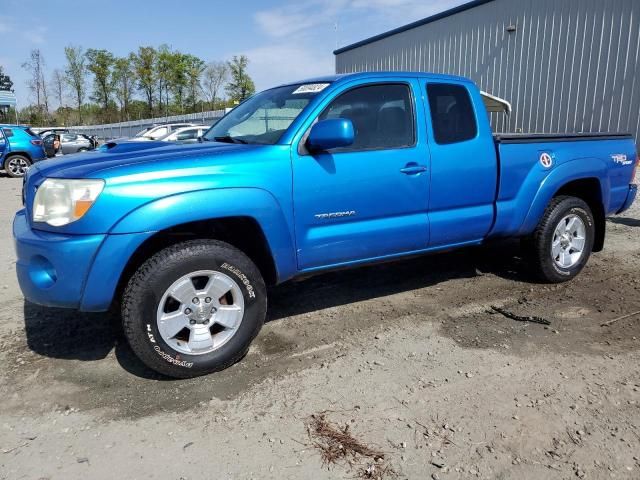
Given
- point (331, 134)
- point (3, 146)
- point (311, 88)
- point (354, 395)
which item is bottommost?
point (354, 395)

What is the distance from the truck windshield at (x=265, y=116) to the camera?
140 inches

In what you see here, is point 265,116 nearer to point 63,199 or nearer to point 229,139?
point 229,139

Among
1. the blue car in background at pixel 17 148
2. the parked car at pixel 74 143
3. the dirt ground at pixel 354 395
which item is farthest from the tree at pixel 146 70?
the dirt ground at pixel 354 395

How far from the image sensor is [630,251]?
609 cm

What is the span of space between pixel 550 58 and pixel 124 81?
5022 centimetres

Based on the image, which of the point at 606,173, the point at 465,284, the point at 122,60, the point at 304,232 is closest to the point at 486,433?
the point at 304,232

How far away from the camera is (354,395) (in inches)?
115

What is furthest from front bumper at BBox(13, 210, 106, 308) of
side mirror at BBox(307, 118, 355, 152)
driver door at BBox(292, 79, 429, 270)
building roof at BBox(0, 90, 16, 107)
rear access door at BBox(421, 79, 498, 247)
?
building roof at BBox(0, 90, 16, 107)

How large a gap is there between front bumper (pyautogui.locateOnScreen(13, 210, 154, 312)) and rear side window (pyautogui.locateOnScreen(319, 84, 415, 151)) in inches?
63.1

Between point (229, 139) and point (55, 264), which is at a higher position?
point (229, 139)

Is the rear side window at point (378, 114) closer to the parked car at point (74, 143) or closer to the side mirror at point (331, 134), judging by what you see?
the side mirror at point (331, 134)

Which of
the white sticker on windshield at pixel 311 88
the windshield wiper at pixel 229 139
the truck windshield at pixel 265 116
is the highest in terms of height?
the white sticker on windshield at pixel 311 88

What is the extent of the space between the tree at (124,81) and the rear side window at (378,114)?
55.8 m

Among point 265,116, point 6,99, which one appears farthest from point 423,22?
point 6,99
